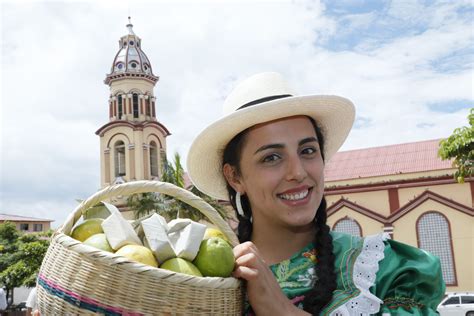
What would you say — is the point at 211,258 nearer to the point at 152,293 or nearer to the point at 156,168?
the point at 152,293

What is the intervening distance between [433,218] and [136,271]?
27014mm

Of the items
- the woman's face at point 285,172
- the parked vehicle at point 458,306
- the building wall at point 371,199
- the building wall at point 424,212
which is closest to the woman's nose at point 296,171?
the woman's face at point 285,172

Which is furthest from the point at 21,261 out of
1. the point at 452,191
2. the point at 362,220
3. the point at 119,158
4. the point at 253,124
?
the point at 253,124

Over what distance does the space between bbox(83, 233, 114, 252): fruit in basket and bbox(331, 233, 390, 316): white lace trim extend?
0.95 meters

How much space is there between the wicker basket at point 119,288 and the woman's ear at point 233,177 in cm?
87

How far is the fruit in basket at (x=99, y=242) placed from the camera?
1.79 metres

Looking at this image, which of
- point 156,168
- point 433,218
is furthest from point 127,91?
point 433,218

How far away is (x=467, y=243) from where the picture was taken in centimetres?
2575

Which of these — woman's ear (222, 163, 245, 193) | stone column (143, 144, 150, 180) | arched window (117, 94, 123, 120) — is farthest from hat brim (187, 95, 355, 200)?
arched window (117, 94, 123, 120)

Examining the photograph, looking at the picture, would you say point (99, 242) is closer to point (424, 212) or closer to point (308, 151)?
point (308, 151)

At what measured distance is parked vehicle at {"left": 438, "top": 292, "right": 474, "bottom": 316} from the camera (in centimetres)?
1803

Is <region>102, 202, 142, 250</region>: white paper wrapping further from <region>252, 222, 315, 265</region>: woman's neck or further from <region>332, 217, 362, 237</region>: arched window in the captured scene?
<region>332, 217, 362, 237</region>: arched window

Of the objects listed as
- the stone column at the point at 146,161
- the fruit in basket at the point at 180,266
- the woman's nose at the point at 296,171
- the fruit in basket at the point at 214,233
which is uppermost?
the stone column at the point at 146,161

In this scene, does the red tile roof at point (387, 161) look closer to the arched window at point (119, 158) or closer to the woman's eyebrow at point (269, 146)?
the arched window at point (119, 158)
